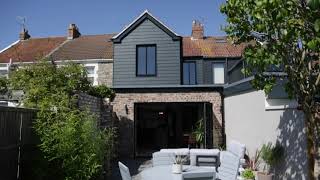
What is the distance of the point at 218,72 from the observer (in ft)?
77.0

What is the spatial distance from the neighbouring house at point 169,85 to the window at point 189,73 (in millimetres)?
59

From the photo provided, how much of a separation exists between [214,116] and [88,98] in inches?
295

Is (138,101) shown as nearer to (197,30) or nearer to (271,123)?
(271,123)

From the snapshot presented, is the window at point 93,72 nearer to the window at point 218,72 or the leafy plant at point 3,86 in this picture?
the window at point 218,72

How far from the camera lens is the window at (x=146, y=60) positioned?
2208 cm

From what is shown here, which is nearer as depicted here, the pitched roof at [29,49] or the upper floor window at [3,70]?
the upper floor window at [3,70]

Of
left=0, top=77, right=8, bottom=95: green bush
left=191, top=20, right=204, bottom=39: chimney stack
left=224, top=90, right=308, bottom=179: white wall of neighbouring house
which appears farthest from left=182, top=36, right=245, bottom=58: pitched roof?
left=0, top=77, right=8, bottom=95: green bush

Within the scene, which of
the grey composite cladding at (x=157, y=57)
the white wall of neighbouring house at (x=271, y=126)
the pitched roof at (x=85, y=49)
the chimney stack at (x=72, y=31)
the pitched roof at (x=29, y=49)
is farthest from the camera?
the chimney stack at (x=72, y=31)

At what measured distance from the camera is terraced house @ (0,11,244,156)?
18.7 metres

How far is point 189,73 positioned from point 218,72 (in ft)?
5.63

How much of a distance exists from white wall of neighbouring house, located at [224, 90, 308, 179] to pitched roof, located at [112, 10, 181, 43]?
6354 mm

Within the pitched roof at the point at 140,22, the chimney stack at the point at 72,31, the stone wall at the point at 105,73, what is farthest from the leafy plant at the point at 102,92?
the chimney stack at the point at 72,31

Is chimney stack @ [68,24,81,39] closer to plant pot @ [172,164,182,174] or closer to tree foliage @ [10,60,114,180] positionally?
tree foliage @ [10,60,114,180]

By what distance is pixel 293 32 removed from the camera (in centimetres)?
651
